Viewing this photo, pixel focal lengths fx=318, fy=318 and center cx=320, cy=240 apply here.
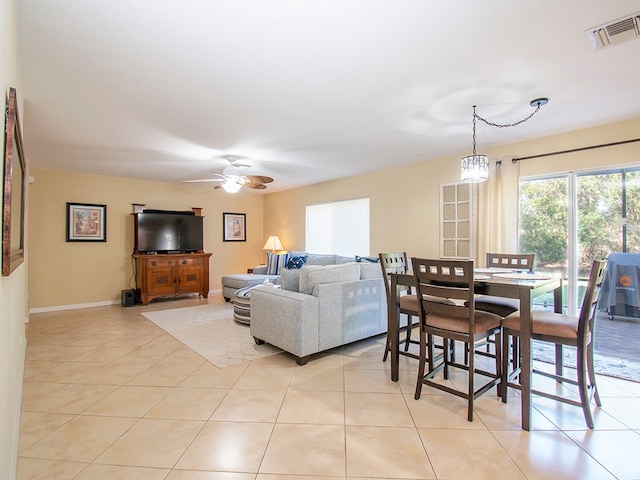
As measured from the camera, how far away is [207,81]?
94.5 inches

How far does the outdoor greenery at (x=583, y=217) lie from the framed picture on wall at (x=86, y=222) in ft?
21.8

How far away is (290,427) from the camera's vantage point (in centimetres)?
197

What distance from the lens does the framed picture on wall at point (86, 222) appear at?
17.8 ft

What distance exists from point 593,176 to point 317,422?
A: 12.5 ft

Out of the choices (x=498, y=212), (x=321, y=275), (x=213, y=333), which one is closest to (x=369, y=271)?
(x=321, y=275)

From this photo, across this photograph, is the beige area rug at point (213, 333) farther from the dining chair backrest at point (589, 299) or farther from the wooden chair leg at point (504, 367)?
the dining chair backrest at point (589, 299)

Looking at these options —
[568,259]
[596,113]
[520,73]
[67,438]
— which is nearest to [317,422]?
[67,438]

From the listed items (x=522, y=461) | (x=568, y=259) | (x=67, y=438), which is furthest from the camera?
(x=568, y=259)

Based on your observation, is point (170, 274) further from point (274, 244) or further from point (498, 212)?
point (498, 212)

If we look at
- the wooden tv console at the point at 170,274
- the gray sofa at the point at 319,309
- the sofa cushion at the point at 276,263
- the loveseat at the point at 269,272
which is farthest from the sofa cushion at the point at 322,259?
the wooden tv console at the point at 170,274

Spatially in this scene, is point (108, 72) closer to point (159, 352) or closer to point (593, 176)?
point (159, 352)

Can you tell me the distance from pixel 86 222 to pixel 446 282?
6.02 m

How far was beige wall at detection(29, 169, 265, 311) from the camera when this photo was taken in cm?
517

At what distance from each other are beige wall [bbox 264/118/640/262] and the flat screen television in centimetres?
193
